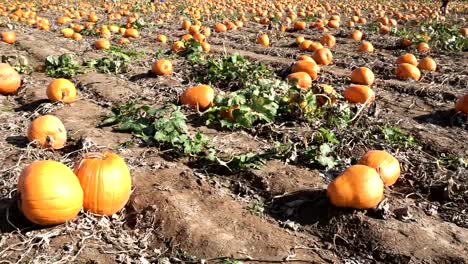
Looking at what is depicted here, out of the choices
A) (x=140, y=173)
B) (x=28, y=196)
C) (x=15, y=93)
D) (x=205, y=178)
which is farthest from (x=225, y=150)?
(x=15, y=93)

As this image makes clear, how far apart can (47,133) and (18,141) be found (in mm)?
646

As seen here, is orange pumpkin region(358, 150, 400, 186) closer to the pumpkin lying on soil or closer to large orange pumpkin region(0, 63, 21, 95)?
the pumpkin lying on soil

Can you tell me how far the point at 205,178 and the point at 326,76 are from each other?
467cm

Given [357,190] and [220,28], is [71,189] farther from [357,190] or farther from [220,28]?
[220,28]

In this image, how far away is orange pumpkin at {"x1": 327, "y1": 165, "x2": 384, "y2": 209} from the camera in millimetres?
4116

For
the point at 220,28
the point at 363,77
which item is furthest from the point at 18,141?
the point at 220,28

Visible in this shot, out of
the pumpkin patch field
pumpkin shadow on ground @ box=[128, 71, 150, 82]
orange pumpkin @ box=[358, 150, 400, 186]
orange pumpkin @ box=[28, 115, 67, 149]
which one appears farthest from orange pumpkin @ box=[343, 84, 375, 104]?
orange pumpkin @ box=[28, 115, 67, 149]

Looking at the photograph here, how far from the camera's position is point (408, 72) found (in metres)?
8.74

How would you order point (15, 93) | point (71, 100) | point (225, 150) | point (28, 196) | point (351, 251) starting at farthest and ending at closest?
point (15, 93) < point (71, 100) < point (225, 150) < point (351, 251) < point (28, 196)

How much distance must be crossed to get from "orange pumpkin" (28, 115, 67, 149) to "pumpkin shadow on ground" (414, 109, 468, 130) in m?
4.94

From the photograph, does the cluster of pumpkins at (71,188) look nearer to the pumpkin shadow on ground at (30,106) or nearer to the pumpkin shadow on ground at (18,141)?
the pumpkin shadow on ground at (18,141)

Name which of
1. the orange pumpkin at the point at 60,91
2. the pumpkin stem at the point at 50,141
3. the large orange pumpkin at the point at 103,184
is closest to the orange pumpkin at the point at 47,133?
the pumpkin stem at the point at 50,141

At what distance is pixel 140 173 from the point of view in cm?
493

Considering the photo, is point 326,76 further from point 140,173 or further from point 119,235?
point 119,235
